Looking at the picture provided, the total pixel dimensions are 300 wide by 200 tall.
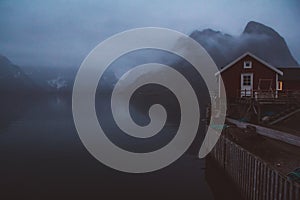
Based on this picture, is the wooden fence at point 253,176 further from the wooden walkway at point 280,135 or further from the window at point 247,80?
the window at point 247,80

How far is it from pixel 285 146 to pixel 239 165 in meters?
4.71

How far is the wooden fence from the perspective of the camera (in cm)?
964

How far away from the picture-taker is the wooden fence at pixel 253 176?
31.6 feet

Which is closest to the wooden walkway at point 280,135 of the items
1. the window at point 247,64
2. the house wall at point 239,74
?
the house wall at point 239,74

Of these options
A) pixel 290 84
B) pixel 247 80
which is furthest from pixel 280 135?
pixel 290 84

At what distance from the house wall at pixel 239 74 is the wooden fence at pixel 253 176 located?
22.1 meters

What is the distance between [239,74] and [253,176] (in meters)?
29.8

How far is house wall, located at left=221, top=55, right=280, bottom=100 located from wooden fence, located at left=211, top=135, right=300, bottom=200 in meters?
22.1

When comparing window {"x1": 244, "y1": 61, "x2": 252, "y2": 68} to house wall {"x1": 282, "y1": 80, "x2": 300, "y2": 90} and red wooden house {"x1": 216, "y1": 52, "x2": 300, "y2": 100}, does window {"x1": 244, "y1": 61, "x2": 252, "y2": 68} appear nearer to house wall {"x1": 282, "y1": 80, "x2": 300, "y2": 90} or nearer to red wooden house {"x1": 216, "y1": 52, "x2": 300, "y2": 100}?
red wooden house {"x1": 216, "y1": 52, "x2": 300, "y2": 100}

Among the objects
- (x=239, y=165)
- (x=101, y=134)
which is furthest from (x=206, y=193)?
(x=101, y=134)

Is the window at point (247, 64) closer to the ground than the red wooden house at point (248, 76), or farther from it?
farther from it

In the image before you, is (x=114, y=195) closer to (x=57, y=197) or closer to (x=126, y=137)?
(x=57, y=197)

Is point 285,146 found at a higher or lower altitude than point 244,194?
higher

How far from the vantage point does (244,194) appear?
47.3 ft
